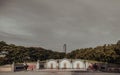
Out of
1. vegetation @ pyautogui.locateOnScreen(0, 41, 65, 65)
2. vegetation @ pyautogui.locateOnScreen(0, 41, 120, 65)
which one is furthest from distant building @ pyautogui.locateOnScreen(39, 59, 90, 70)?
vegetation @ pyautogui.locateOnScreen(0, 41, 65, 65)

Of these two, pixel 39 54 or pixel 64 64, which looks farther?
pixel 39 54

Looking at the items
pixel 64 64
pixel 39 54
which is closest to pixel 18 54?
pixel 39 54

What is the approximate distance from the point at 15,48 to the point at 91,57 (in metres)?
34.8

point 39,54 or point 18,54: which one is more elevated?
point 39,54

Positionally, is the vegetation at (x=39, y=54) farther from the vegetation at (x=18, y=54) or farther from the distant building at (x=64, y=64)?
the distant building at (x=64, y=64)

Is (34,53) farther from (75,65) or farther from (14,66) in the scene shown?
(14,66)

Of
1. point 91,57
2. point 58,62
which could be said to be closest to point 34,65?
point 58,62

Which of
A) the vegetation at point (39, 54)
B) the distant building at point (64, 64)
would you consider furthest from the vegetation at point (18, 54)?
the distant building at point (64, 64)

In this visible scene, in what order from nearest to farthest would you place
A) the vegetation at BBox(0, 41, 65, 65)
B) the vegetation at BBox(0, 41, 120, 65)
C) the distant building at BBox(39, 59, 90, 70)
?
the distant building at BBox(39, 59, 90, 70), the vegetation at BBox(0, 41, 120, 65), the vegetation at BBox(0, 41, 65, 65)

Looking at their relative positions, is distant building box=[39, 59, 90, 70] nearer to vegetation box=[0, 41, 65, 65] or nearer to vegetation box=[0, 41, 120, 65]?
vegetation box=[0, 41, 120, 65]

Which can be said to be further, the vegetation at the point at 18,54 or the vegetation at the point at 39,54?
the vegetation at the point at 18,54

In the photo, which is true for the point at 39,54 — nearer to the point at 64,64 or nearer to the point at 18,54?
the point at 18,54

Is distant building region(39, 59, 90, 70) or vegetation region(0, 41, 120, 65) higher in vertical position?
vegetation region(0, 41, 120, 65)

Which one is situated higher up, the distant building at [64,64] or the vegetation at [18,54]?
the vegetation at [18,54]
